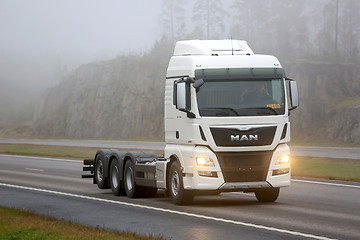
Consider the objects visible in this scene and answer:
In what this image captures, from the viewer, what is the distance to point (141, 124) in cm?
7581

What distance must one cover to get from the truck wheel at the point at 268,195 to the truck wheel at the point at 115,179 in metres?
4.07

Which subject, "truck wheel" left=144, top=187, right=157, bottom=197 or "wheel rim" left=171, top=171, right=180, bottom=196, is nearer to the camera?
"wheel rim" left=171, top=171, right=180, bottom=196

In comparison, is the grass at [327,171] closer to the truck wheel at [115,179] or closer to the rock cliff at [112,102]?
the truck wheel at [115,179]

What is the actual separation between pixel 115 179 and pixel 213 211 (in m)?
5.32

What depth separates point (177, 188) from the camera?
1688 cm

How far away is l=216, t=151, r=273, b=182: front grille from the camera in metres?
16.0

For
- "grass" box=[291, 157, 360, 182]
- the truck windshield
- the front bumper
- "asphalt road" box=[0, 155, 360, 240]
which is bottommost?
"grass" box=[291, 157, 360, 182]

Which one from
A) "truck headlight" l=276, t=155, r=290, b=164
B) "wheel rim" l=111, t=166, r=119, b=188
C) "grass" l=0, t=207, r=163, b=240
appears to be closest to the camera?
"grass" l=0, t=207, r=163, b=240

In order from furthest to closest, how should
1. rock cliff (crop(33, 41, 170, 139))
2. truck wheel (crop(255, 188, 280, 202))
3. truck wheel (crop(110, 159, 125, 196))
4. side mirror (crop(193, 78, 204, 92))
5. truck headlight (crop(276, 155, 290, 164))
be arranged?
rock cliff (crop(33, 41, 170, 139)), truck wheel (crop(110, 159, 125, 196)), truck wheel (crop(255, 188, 280, 202)), truck headlight (crop(276, 155, 290, 164)), side mirror (crop(193, 78, 204, 92))

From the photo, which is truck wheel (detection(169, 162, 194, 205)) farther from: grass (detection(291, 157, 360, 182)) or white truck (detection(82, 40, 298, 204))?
grass (detection(291, 157, 360, 182))

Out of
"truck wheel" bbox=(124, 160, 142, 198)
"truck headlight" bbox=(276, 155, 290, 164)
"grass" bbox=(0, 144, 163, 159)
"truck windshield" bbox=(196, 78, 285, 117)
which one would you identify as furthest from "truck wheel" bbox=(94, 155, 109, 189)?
"grass" bbox=(0, 144, 163, 159)

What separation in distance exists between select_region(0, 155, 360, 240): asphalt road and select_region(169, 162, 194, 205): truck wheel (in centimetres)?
26

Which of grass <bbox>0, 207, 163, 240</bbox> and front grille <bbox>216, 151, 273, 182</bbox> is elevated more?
front grille <bbox>216, 151, 273, 182</bbox>

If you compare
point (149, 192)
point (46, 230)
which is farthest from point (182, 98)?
point (46, 230)
